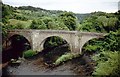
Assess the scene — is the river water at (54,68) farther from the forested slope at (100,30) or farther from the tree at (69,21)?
the tree at (69,21)

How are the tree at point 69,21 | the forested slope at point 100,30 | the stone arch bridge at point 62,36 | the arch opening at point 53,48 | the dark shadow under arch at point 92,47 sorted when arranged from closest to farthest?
the forested slope at point 100,30, the stone arch bridge at point 62,36, the dark shadow under arch at point 92,47, the arch opening at point 53,48, the tree at point 69,21

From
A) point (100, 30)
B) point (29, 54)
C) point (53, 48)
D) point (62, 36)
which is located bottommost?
point (53, 48)

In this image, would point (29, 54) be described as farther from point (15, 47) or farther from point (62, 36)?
point (15, 47)

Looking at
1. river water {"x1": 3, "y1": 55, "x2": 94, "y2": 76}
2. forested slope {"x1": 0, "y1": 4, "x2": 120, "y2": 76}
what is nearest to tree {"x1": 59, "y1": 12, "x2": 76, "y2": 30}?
forested slope {"x1": 0, "y1": 4, "x2": 120, "y2": 76}

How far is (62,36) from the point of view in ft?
200

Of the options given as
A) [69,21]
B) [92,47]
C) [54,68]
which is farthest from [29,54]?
[69,21]

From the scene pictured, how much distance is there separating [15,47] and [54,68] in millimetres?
23054

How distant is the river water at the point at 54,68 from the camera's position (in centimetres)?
4778

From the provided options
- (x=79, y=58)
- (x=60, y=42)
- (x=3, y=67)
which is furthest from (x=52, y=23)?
(x=3, y=67)

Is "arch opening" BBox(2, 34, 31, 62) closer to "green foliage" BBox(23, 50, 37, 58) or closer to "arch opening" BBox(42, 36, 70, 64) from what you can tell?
"green foliage" BBox(23, 50, 37, 58)

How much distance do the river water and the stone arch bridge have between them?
3.54 meters

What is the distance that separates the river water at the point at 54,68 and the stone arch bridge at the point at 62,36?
11.6 feet

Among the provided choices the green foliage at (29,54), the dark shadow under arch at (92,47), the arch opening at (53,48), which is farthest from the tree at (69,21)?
the green foliage at (29,54)

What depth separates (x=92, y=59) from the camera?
179 feet
